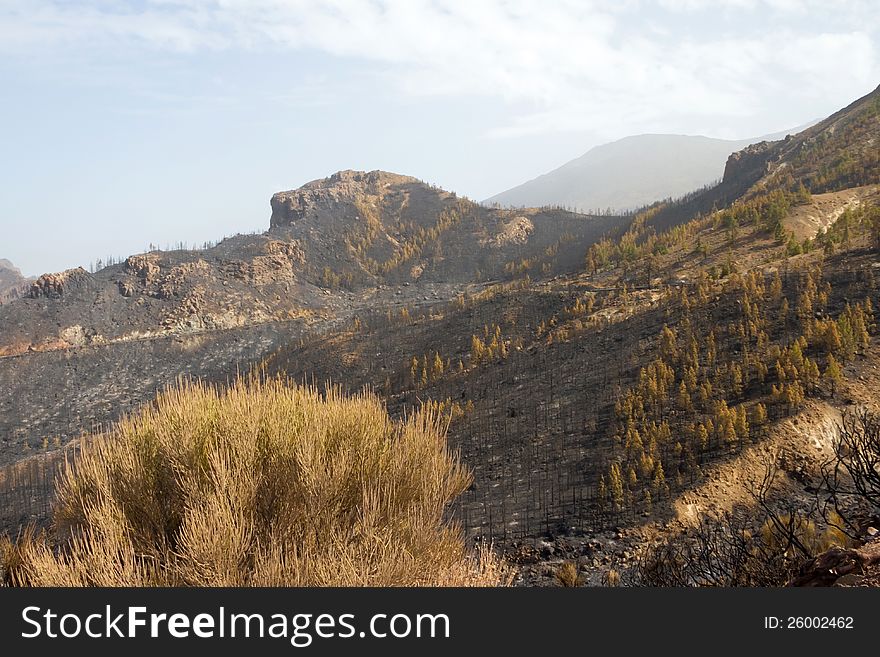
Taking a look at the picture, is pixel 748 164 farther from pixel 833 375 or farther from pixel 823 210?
pixel 833 375

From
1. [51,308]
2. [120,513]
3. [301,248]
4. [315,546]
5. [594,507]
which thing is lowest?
[594,507]

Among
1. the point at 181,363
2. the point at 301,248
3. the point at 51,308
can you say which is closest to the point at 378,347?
the point at 181,363

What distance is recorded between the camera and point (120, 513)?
22.7 feet

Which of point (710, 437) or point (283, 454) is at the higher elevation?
point (283, 454)

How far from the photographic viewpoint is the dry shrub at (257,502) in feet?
19.7

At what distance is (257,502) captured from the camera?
726 centimetres

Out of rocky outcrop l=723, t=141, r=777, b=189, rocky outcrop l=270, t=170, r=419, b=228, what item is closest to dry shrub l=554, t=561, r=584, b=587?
rocky outcrop l=723, t=141, r=777, b=189

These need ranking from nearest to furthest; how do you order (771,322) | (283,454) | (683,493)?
1. (283,454)
2. (683,493)
3. (771,322)

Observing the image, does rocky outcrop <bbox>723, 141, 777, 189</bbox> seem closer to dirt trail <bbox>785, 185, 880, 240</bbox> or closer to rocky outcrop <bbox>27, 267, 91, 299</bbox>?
dirt trail <bbox>785, 185, 880, 240</bbox>

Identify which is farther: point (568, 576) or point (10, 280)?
point (10, 280)

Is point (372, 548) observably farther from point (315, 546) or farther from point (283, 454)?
point (283, 454)

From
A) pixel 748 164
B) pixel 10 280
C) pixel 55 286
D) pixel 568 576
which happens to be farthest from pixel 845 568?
pixel 10 280

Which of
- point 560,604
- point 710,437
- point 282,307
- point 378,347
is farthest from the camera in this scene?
point 282,307

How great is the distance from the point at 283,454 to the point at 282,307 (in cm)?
7037
